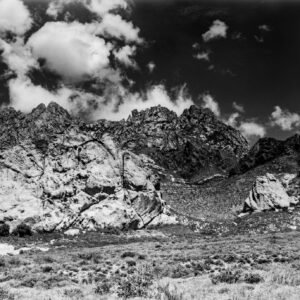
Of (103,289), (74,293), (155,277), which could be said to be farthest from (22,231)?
(103,289)

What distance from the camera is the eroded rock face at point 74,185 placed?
4997 cm

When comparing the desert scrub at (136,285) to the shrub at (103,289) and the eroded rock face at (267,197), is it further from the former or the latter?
the eroded rock face at (267,197)

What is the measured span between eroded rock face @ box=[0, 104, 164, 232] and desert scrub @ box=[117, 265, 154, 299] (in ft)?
99.8

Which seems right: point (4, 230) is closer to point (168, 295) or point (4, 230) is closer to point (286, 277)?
point (168, 295)

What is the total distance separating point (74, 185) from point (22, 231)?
11.4 m

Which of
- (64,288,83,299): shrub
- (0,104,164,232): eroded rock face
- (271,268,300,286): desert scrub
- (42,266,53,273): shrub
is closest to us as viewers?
(64,288,83,299): shrub

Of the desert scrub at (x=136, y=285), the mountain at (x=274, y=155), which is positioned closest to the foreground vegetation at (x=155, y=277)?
the desert scrub at (x=136, y=285)

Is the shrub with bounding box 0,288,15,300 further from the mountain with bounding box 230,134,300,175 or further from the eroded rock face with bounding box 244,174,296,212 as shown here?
the mountain with bounding box 230,134,300,175

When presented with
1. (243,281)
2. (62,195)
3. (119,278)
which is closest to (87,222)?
(62,195)

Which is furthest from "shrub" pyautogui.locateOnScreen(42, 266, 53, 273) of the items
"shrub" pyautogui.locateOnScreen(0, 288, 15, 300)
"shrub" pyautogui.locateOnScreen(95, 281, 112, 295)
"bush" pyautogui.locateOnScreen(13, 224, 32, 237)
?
"bush" pyautogui.locateOnScreen(13, 224, 32, 237)

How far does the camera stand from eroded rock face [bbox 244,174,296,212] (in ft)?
→ 235

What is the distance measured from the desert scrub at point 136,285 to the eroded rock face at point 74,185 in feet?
99.8

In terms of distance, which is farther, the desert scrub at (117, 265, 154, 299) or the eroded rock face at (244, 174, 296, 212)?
the eroded rock face at (244, 174, 296, 212)

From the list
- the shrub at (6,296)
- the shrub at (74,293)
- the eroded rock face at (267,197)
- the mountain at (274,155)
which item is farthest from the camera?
the mountain at (274,155)
